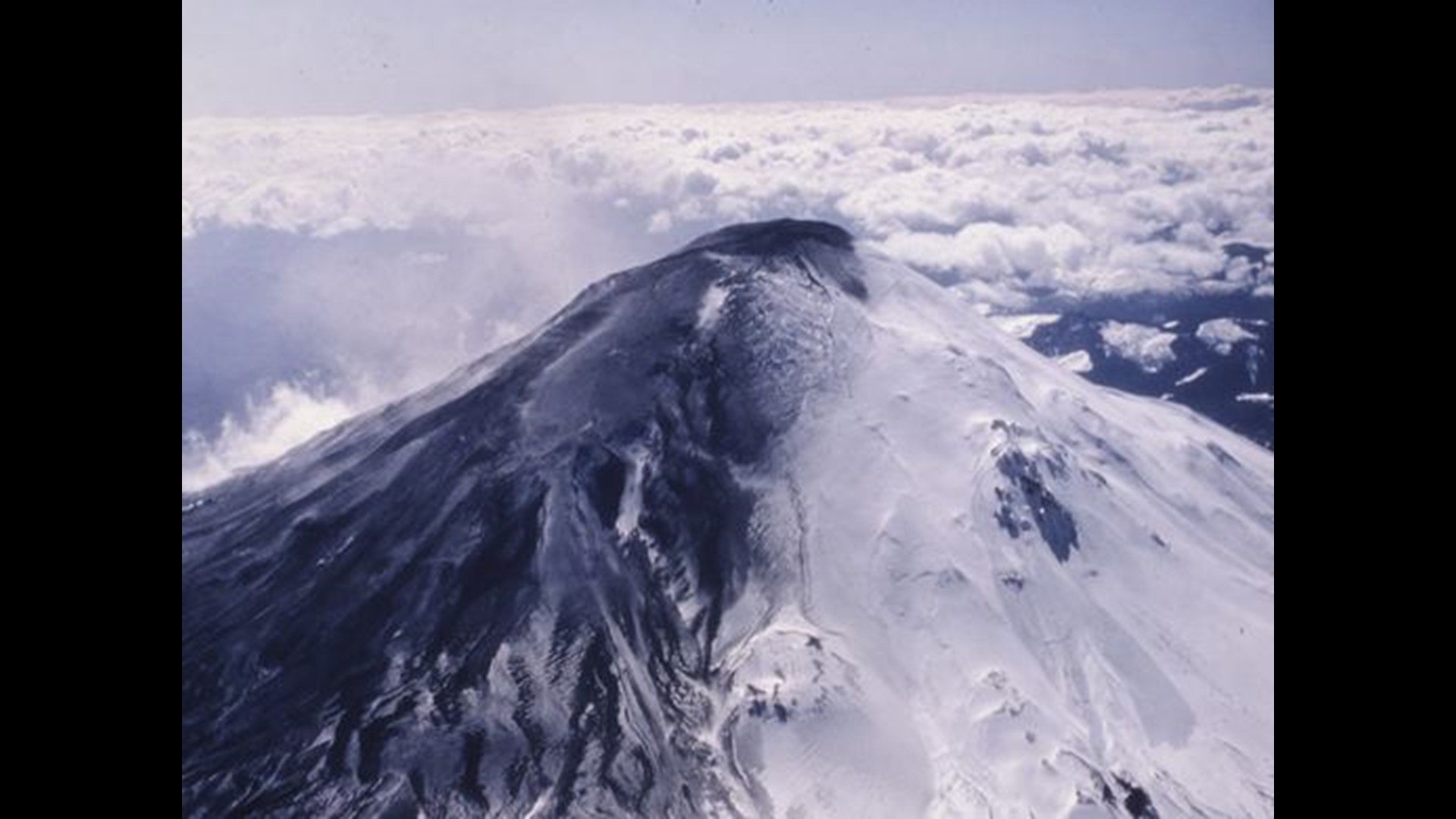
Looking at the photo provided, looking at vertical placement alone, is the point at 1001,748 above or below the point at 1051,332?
above

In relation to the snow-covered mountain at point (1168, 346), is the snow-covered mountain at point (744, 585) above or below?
above

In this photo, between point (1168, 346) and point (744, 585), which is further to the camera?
point (1168, 346)

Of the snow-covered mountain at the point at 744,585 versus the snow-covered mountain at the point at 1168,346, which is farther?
the snow-covered mountain at the point at 1168,346

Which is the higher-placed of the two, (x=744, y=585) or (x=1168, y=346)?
(x=744, y=585)

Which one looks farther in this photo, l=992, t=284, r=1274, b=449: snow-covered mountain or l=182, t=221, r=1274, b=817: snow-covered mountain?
l=992, t=284, r=1274, b=449: snow-covered mountain

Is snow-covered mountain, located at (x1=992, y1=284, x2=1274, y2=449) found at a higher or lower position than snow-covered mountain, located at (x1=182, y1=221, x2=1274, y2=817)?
lower
